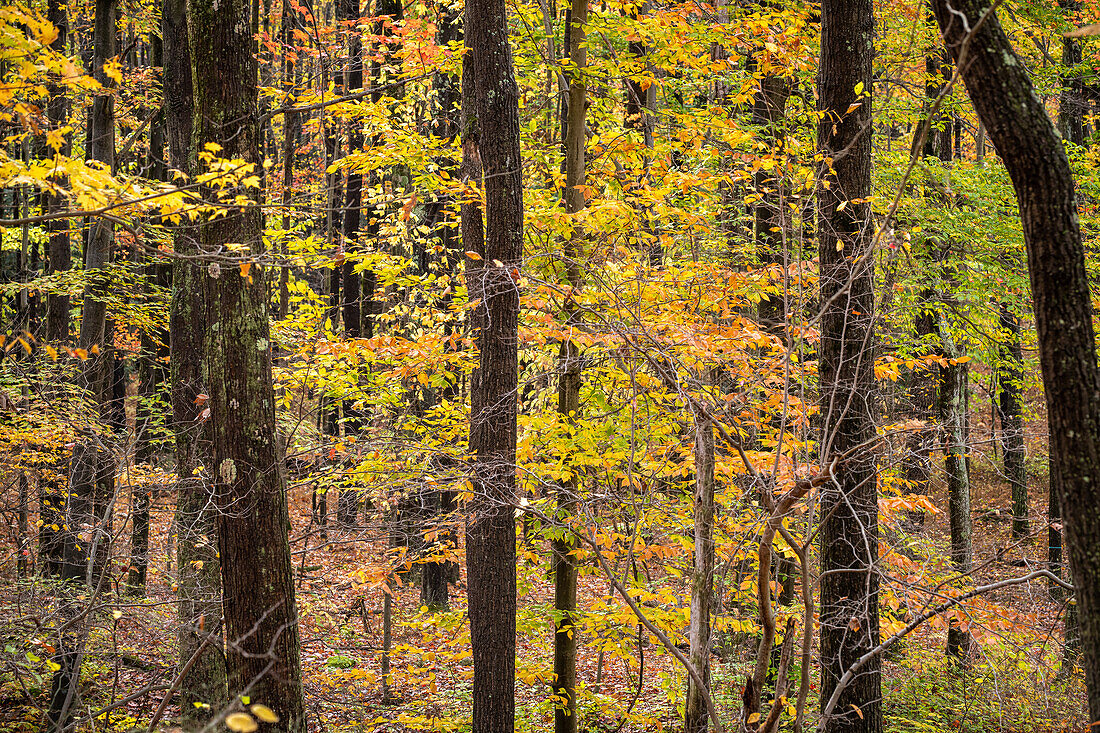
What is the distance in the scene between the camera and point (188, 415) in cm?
792

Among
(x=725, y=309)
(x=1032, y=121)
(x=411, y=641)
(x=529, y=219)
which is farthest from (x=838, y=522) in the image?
(x=411, y=641)

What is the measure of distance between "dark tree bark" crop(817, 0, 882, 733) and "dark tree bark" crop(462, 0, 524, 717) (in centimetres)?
285

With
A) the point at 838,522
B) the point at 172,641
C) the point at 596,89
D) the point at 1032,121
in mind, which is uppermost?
the point at 596,89

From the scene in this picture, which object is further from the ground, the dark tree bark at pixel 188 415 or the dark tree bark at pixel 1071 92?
the dark tree bark at pixel 1071 92

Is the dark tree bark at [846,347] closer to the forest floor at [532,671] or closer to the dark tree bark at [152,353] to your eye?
the forest floor at [532,671]

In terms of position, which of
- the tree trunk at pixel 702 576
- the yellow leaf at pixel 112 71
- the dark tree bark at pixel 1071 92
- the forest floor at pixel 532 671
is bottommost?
the forest floor at pixel 532 671

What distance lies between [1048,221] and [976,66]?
38.9 inches

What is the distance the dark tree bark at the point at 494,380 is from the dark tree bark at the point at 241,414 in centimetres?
181

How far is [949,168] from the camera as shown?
9359 millimetres

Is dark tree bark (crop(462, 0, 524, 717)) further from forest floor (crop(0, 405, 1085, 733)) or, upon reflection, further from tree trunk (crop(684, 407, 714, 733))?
tree trunk (crop(684, 407, 714, 733))

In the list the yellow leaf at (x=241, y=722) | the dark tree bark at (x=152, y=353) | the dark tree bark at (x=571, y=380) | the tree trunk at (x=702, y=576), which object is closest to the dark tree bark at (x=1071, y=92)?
the dark tree bark at (x=571, y=380)

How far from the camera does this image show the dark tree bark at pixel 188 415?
725 centimetres

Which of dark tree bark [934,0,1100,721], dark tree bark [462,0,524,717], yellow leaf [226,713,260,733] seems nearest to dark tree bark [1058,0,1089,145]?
dark tree bark [934,0,1100,721]

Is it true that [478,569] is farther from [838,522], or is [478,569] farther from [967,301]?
[967,301]
